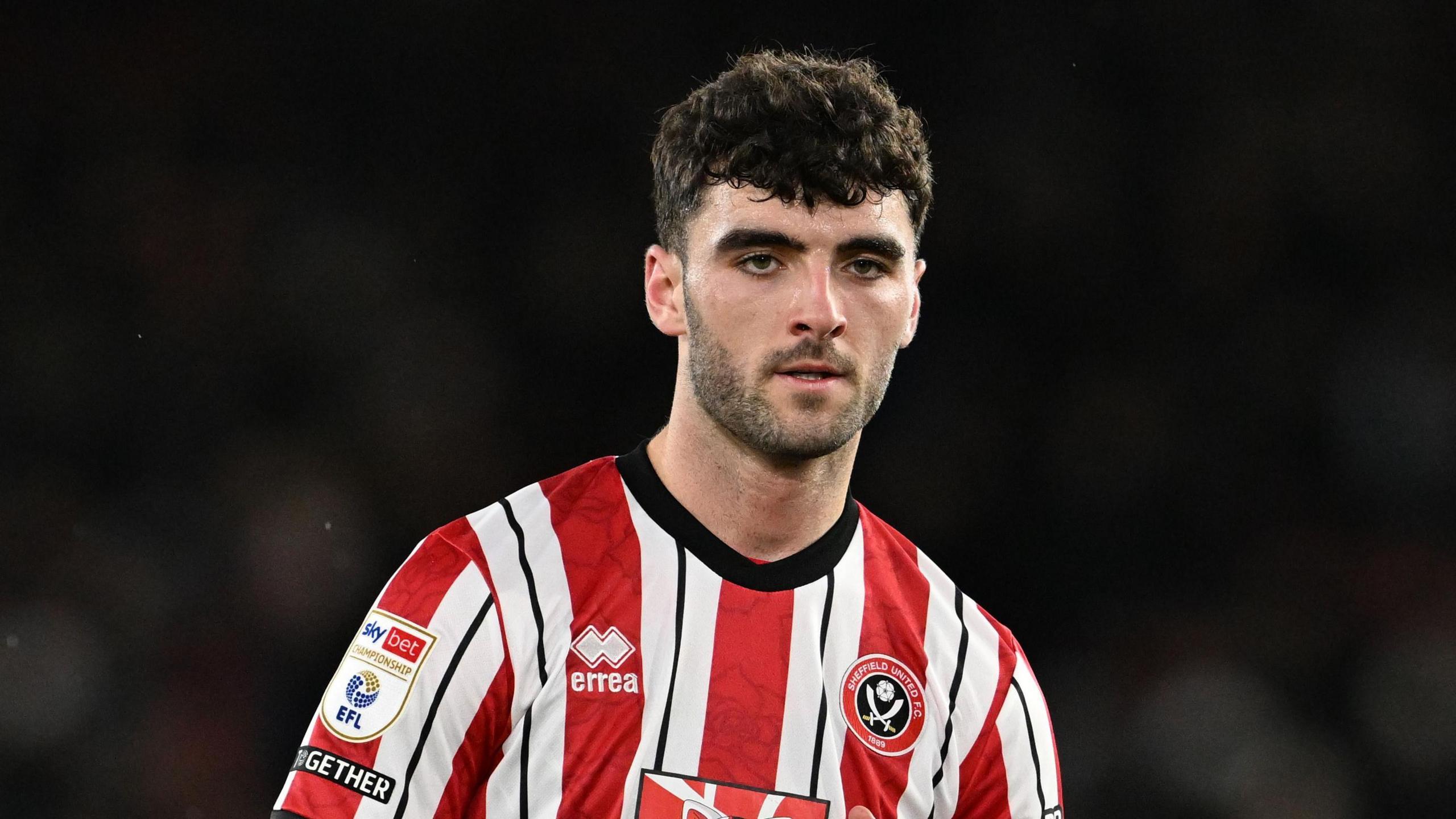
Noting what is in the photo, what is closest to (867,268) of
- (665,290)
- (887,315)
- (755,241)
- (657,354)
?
(887,315)

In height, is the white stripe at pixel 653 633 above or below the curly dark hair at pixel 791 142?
below

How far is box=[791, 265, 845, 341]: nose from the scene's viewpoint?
217 centimetres

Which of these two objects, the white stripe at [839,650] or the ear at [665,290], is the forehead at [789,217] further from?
the white stripe at [839,650]

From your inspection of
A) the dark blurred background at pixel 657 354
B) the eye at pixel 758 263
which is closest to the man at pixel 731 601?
the eye at pixel 758 263

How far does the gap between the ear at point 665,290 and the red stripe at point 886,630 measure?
0.49 meters

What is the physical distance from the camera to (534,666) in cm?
216

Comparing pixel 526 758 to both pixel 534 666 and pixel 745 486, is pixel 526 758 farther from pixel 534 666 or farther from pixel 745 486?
pixel 745 486

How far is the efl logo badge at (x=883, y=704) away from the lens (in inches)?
89.8

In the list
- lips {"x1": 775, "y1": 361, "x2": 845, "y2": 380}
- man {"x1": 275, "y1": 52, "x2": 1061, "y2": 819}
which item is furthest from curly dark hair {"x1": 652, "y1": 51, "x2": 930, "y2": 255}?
lips {"x1": 775, "y1": 361, "x2": 845, "y2": 380}

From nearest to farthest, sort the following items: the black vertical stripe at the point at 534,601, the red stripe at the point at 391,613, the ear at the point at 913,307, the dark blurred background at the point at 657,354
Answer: the red stripe at the point at 391,613
the black vertical stripe at the point at 534,601
the ear at the point at 913,307
the dark blurred background at the point at 657,354

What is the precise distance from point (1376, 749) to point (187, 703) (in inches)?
157


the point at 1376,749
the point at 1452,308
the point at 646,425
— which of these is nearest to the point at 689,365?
the point at 646,425

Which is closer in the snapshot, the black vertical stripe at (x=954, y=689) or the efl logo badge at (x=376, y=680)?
the efl logo badge at (x=376, y=680)

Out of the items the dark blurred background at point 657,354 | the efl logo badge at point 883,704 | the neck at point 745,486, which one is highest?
the dark blurred background at point 657,354
